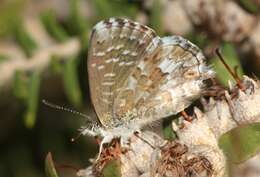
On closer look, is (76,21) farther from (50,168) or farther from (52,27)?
(50,168)

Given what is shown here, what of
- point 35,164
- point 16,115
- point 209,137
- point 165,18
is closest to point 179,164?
point 209,137

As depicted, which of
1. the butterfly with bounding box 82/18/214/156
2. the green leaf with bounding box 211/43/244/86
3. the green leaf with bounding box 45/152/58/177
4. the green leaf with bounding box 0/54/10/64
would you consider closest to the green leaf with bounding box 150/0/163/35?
the green leaf with bounding box 211/43/244/86

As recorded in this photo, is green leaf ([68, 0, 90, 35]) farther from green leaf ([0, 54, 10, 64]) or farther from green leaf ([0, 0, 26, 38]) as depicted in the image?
green leaf ([0, 54, 10, 64])

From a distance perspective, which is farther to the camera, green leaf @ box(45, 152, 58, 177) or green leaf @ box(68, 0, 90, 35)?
green leaf @ box(68, 0, 90, 35)

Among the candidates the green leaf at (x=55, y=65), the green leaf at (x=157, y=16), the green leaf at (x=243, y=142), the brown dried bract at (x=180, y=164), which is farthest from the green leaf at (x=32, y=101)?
the green leaf at (x=243, y=142)

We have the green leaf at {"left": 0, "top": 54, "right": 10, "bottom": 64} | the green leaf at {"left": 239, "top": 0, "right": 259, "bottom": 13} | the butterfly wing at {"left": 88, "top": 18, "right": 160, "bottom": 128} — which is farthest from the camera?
the green leaf at {"left": 0, "top": 54, "right": 10, "bottom": 64}

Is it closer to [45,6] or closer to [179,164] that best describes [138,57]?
[179,164]
